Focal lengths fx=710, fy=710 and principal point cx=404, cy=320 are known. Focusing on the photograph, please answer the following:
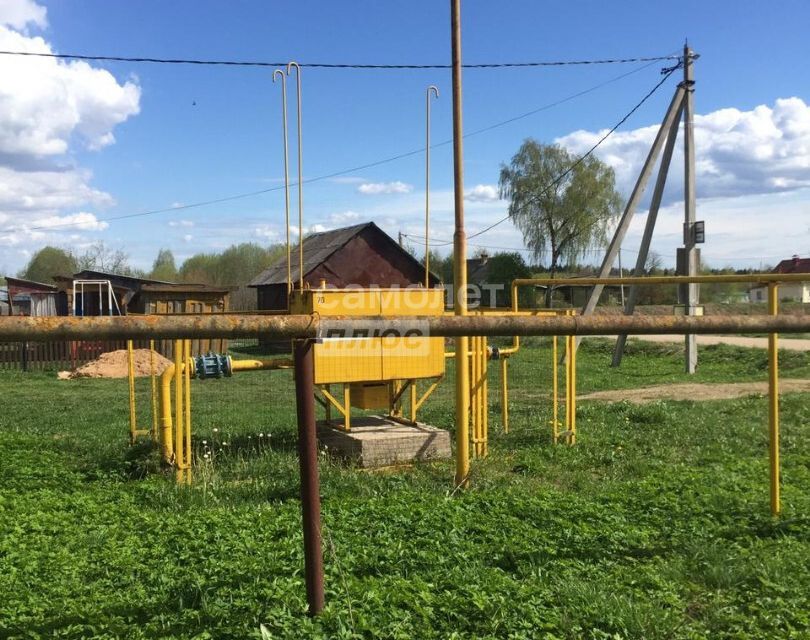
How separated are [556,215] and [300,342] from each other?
45465 mm

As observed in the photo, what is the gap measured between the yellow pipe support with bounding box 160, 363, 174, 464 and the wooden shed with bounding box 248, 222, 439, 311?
22796mm

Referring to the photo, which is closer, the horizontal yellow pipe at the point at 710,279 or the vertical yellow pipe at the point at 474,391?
the horizontal yellow pipe at the point at 710,279

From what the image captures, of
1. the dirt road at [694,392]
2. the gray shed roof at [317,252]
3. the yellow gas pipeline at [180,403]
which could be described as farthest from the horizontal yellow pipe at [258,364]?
the gray shed roof at [317,252]

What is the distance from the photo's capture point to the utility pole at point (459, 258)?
506cm

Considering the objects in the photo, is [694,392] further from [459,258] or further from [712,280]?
[459,258]

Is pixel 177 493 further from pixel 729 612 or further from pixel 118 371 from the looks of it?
pixel 118 371

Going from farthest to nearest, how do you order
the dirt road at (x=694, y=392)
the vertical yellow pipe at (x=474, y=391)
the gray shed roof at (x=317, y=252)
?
1. the gray shed roof at (x=317, y=252)
2. the dirt road at (x=694, y=392)
3. the vertical yellow pipe at (x=474, y=391)

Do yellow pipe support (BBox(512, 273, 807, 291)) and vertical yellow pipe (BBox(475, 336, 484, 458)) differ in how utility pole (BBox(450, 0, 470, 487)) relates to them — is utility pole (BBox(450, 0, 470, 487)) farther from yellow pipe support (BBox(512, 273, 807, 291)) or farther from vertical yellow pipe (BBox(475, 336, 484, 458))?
yellow pipe support (BBox(512, 273, 807, 291))

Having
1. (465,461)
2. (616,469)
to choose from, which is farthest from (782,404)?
(465,461)

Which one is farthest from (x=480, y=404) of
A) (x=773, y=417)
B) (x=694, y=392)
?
(x=694, y=392)

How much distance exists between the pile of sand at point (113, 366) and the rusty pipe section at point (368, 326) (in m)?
16.6

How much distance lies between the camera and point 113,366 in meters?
19.9

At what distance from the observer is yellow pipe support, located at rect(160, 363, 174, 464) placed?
5746 mm

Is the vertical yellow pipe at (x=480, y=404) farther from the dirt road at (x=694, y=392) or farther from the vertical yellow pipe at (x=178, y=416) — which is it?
the dirt road at (x=694, y=392)
